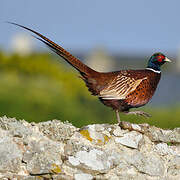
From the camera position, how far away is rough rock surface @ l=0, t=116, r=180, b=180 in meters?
4.66

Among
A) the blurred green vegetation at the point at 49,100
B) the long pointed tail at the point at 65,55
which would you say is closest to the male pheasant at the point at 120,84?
the long pointed tail at the point at 65,55

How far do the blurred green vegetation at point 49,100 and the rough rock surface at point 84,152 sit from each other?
141 inches

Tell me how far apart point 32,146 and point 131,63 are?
42428 millimetres

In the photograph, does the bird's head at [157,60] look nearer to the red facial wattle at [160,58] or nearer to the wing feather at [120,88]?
the red facial wattle at [160,58]

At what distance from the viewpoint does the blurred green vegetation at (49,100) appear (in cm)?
1085

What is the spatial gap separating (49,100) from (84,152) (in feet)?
22.4

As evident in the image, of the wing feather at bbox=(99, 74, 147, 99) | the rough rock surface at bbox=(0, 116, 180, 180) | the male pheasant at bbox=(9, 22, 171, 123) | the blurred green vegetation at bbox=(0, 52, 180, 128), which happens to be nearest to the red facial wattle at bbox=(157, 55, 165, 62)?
the male pheasant at bbox=(9, 22, 171, 123)

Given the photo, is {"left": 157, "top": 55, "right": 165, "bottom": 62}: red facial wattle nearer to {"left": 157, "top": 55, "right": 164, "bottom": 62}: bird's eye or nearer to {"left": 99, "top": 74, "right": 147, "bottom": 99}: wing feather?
{"left": 157, "top": 55, "right": 164, "bottom": 62}: bird's eye

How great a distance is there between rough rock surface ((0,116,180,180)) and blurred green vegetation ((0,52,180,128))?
3591 millimetres

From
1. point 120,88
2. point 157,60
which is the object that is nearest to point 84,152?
point 120,88

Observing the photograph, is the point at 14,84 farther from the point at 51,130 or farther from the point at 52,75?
the point at 51,130

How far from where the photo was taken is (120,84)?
5332mm

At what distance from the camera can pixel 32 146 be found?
4.77 metres

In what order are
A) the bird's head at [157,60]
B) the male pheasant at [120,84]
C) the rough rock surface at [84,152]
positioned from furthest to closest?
the bird's head at [157,60]
the male pheasant at [120,84]
the rough rock surface at [84,152]
